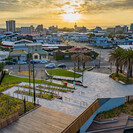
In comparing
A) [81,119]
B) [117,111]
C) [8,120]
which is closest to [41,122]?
[8,120]

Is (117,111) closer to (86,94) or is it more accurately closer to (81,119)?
(86,94)

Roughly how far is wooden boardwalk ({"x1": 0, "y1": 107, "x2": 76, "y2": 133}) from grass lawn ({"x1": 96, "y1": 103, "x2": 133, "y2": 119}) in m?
4.82

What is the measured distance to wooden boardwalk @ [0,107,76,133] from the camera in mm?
13328

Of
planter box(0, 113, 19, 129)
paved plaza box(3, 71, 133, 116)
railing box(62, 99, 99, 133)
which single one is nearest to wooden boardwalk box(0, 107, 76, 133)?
planter box(0, 113, 19, 129)

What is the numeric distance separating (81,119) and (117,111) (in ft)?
20.8

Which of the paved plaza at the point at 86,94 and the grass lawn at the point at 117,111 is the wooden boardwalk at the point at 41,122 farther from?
the grass lawn at the point at 117,111

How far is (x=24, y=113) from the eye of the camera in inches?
640

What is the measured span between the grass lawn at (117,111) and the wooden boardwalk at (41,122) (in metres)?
4.82

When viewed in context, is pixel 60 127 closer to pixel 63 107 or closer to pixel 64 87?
pixel 63 107

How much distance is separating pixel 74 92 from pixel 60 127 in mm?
9489

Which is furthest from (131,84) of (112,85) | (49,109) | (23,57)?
(23,57)

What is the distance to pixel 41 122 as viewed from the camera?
14.5m

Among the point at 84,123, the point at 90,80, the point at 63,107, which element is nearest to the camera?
the point at 84,123

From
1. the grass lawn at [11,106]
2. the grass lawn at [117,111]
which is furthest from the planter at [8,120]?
the grass lawn at [117,111]
